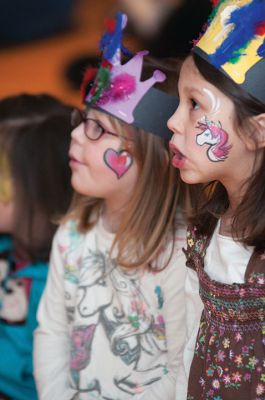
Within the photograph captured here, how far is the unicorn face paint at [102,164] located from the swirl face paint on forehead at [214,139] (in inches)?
14.4

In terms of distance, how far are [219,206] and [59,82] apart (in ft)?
9.09

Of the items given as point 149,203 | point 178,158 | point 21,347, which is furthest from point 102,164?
point 21,347

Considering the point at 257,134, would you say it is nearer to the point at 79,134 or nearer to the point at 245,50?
the point at 245,50

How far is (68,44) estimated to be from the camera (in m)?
4.29

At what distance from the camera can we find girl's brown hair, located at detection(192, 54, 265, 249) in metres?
1.02

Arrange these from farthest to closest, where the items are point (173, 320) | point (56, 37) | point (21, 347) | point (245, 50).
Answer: point (56, 37), point (21, 347), point (173, 320), point (245, 50)

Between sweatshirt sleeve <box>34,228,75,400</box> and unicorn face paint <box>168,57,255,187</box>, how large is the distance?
0.59m

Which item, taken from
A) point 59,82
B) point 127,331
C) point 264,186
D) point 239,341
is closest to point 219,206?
point 264,186

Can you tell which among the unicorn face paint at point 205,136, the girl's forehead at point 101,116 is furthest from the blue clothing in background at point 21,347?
the unicorn face paint at point 205,136

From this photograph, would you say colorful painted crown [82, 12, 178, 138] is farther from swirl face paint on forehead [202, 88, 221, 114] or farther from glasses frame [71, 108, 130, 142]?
swirl face paint on forehead [202, 88, 221, 114]

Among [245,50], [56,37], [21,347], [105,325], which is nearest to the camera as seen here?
[245,50]

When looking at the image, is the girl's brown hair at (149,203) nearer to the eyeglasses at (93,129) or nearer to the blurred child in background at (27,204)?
the eyeglasses at (93,129)

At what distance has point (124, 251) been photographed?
4.70ft

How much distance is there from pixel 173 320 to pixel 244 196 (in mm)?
379
